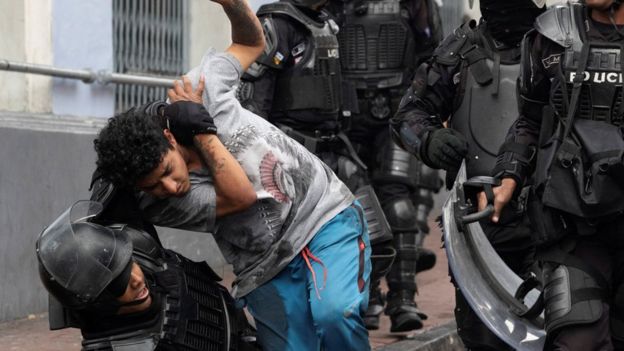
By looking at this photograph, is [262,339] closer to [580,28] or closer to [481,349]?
[481,349]

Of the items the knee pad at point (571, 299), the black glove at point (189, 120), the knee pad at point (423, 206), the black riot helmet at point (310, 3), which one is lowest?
the knee pad at point (423, 206)

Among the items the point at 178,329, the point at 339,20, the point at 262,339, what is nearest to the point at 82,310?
the point at 178,329

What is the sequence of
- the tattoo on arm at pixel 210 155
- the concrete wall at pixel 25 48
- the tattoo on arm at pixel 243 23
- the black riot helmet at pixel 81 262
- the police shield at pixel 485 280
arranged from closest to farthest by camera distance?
the black riot helmet at pixel 81 262 < the tattoo on arm at pixel 210 155 < the tattoo on arm at pixel 243 23 < the police shield at pixel 485 280 < the concrete wall at pixel 25 48

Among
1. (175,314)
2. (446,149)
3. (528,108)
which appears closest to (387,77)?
(446,149)

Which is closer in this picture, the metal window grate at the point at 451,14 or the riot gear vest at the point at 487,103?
the riot gear vest at the point at 487,103

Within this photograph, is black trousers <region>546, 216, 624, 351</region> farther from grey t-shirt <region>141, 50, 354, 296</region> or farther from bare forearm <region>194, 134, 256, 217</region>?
bare forearm <region>194, 134, 256, 217</region>

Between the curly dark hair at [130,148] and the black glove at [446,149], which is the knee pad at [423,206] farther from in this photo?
the curly dark hair at [130,148]


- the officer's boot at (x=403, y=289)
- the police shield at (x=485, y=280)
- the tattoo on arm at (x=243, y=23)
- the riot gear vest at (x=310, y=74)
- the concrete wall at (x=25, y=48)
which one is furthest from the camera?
the concrete wall at (x=25, y=48)

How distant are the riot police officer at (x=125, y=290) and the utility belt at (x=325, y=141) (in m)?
2.68

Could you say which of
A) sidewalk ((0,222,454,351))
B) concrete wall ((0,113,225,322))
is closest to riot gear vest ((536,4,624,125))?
sidewalk ((0,222,454,351))

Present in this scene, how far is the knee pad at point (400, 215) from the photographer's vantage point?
28.5ft

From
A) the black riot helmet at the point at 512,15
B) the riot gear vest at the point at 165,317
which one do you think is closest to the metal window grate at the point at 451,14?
the black riot helmet at the point at 512,15

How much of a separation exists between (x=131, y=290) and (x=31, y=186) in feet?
11.9

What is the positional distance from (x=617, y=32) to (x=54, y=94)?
4776mm
